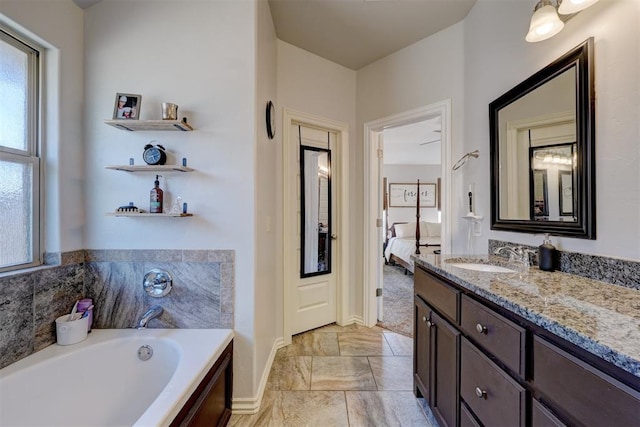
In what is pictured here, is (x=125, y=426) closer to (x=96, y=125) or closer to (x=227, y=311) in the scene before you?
(x=227, y=311)

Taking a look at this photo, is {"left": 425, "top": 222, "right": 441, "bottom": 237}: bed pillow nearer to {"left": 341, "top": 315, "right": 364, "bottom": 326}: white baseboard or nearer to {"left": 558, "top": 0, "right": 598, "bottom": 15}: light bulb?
{"left": 341, "top": 315, "right": 364, "bottom": 326}: white baseboard

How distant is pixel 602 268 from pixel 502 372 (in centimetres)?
65

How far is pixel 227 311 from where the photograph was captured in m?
1.72

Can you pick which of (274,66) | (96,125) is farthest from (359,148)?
(96,125)

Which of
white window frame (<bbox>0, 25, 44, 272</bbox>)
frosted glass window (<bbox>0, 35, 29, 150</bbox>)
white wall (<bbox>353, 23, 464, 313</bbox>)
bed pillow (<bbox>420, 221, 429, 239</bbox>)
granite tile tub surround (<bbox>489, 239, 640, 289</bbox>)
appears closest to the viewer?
granite tile tub surround (<bbox>489, 239, 640, 289</bbox>)

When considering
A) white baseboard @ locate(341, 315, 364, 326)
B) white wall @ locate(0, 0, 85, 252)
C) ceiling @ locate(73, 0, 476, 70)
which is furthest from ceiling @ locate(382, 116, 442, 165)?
white wall @ locate(0, 0, 85, 252)

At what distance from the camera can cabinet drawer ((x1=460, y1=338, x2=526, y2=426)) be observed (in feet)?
2.98

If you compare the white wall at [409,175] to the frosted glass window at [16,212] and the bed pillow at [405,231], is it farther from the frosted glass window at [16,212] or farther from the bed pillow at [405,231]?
the frosted glass window at [16,212]

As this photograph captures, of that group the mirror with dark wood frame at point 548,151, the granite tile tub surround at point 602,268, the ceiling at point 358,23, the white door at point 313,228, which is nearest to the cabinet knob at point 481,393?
the granite tile tub surround at point 602,268

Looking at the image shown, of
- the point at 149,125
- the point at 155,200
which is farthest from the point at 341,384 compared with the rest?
the point at 149,125

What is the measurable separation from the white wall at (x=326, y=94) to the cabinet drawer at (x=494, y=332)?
1721 millimetres

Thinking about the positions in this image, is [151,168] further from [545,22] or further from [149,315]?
[545,22]

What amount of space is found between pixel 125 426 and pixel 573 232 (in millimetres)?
2402

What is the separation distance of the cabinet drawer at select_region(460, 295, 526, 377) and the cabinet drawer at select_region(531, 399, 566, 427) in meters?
0.08
